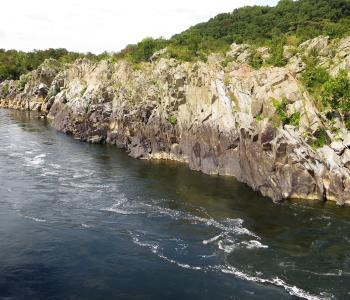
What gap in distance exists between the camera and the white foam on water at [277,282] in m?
40.2

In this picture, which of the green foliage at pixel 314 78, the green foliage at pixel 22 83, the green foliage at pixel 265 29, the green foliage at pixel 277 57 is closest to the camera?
the green foliage at pixel 314 78

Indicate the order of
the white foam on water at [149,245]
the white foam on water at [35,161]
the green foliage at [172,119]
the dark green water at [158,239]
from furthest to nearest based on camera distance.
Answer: the green foliage at [172,119] → the white foam on water at [35,161] → the white foam on water at [149,245] → the dark green water at [158,239]

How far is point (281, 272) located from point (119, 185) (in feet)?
117

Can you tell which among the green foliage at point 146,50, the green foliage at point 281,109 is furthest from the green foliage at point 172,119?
the green foliage at point 146,50

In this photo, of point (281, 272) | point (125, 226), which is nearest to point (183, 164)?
point (125, 226)

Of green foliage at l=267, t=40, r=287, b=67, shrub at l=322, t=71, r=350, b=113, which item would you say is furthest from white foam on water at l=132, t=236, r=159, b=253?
green foliage at l=267, t=40, r=287, b=67

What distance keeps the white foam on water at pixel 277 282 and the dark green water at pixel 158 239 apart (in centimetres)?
17

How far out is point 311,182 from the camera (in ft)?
223

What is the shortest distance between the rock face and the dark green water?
4.30 meters

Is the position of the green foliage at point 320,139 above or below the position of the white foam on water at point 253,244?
A: above

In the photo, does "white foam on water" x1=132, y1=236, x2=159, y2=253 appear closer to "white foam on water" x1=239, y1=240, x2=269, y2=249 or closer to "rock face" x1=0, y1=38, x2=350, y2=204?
"white foam on water" x1=239, y1=240, x2=269, y2=249

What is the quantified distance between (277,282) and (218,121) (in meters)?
45.5

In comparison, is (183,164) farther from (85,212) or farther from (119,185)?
(85,212)

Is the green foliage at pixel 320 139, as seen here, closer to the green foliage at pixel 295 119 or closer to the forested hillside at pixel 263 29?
the green foliage at pixel 295 119
